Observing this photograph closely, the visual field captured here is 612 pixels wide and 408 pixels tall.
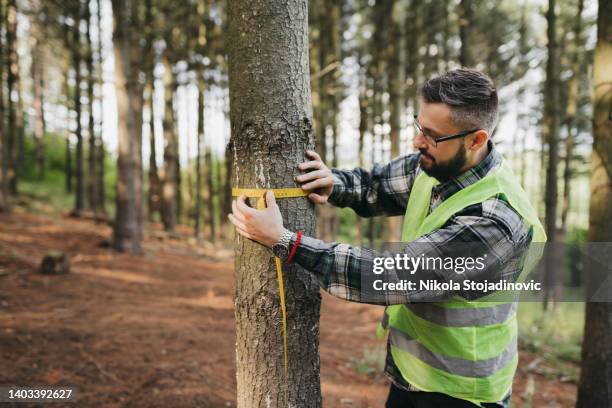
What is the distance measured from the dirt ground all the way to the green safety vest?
6.85ft

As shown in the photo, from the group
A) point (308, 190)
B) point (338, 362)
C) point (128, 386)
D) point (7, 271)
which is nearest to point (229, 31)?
point (308, 190)

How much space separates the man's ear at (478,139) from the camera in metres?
1.73

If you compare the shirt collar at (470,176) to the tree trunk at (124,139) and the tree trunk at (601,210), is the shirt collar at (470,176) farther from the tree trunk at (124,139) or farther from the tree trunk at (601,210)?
the tree trunk at (124,139)

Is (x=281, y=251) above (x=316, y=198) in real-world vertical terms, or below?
below

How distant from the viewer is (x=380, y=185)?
2367mm

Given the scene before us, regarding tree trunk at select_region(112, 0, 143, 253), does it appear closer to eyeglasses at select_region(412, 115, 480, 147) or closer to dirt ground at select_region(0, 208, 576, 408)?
dirt ground at select_region(0, 208, 576, 408)

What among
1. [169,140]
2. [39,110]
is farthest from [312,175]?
[39,110]

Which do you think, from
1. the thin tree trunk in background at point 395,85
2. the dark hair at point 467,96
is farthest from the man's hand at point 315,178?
the thin tree trunk in background at point 395,85

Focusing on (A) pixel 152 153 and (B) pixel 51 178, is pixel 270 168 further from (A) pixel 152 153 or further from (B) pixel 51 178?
(B) pixel 51 178

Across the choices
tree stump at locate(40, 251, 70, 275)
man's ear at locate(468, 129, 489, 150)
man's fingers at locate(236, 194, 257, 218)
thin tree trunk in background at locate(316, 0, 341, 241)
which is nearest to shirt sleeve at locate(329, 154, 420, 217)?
man's ear at locate(468, 129, 489, 150)

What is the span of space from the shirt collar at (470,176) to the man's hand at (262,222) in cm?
72

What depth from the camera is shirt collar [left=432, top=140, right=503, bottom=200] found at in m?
1.79

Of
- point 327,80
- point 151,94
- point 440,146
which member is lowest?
point 440,146

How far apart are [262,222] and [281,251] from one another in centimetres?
13
